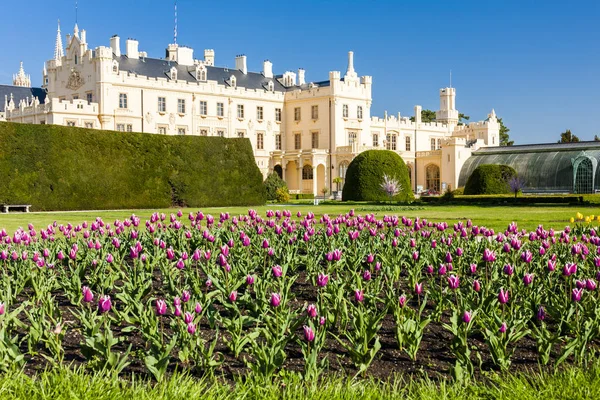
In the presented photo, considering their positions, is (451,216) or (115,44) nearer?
(451,216)

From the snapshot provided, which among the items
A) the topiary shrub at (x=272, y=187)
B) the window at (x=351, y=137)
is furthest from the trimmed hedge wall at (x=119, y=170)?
the window at (x=351, y=137)

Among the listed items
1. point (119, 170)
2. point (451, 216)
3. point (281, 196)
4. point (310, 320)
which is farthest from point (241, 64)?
point (310, 320)

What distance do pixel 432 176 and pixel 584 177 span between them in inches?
649

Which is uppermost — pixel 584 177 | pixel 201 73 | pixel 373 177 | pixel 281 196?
pixel 201 73

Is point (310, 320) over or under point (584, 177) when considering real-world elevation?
under

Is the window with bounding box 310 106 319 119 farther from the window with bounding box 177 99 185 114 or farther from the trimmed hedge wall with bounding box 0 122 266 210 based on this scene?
the trimmed hedge wall with bounding box 0 122 266 210

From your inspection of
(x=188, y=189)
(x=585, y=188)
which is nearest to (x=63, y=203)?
(x=188, y=189)

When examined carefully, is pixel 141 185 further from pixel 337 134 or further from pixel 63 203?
pixel 337 134

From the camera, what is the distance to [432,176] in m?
57.7

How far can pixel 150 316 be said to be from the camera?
4.78 meters

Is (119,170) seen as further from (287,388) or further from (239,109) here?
(239,109)

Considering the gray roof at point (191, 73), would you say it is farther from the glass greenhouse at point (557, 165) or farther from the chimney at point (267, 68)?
the glass greenhouse at point (557, 165)

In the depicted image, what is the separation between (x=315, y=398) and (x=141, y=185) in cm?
2372

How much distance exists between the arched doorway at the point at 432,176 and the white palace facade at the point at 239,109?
0.28 ft
